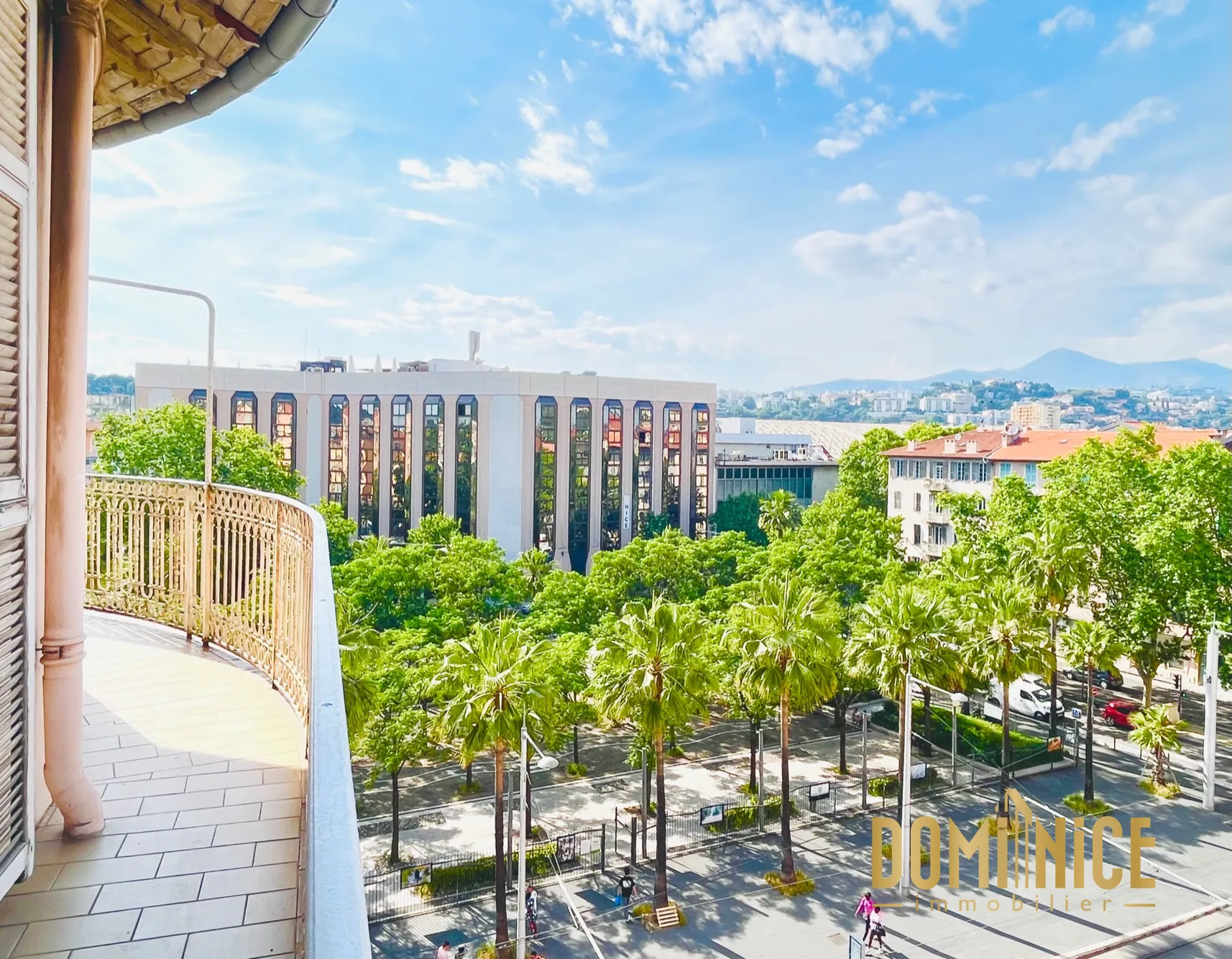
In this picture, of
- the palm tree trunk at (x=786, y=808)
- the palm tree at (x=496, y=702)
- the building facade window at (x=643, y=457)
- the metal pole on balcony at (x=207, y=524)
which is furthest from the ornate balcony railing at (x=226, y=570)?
the building facade window at (x=643, y=457)

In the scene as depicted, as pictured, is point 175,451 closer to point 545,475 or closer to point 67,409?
point 67,409

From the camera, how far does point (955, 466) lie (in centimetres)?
5062

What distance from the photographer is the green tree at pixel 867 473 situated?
5841cm

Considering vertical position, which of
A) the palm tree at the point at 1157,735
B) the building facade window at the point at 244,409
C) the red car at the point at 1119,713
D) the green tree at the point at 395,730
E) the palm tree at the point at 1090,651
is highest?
the building facade window at the point at 244,409

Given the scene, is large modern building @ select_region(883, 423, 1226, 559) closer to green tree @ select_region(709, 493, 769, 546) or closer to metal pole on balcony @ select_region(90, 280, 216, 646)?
green tree @ select_region(709, 493, 769, 546)

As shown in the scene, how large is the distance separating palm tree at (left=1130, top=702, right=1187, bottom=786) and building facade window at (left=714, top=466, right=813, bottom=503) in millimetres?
51921

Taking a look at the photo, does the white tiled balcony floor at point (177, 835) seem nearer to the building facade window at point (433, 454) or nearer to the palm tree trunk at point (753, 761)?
the palm tree trunk at point (753, 761)

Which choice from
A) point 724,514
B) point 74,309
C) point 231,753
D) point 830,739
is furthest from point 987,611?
point 724,514

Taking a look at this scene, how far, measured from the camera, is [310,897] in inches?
46.5

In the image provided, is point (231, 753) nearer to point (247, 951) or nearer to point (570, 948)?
point (247, 951)

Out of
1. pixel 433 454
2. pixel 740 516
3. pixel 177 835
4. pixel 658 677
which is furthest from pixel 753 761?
pixel 740 516

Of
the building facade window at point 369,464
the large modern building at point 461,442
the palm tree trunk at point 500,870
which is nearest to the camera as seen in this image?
the palm tree trunk at point 500,870

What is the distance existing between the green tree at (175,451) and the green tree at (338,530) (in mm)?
2139

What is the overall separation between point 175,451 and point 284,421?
113 ft
